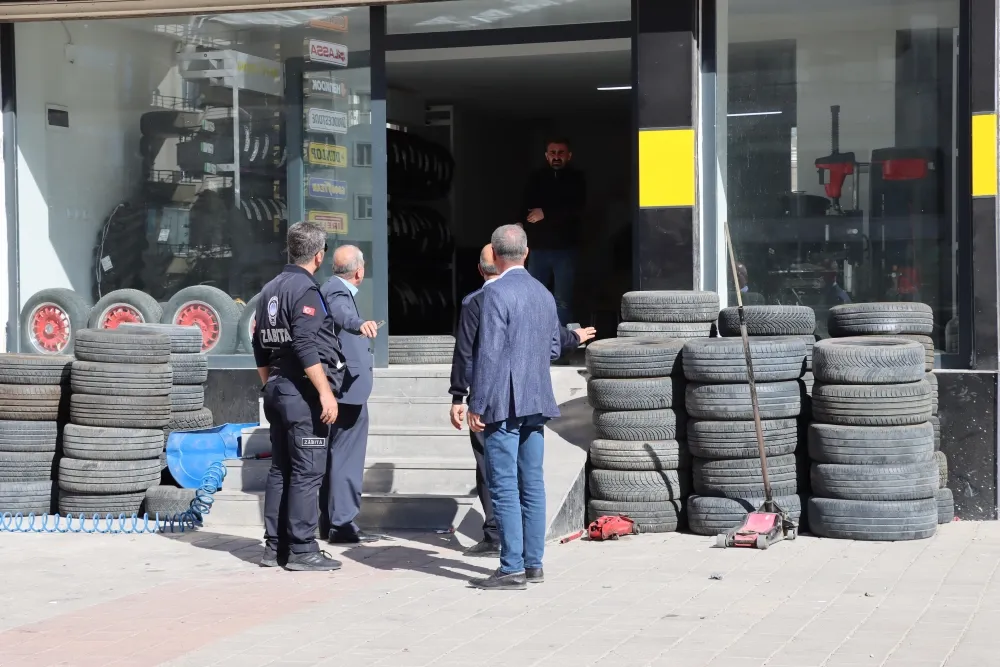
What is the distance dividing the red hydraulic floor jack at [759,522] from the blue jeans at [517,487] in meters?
1.65

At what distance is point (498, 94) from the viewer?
16.0 m

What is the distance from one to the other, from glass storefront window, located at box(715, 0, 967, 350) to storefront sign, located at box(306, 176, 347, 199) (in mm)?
3260

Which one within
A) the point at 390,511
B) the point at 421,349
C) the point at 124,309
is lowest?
the point at 390,511

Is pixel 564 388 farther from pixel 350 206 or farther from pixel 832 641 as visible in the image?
pixel 832 641

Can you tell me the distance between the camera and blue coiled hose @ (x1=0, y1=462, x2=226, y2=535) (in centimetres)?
939

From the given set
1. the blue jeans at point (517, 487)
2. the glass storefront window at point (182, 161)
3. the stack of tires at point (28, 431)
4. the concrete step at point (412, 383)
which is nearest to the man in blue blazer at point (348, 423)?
the blue jeans at point (517, 487)

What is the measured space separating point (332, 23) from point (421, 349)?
2947mm

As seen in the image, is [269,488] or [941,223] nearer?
[269,488]

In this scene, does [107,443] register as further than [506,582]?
Yes

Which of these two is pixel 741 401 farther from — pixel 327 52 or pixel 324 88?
pixel 327 52

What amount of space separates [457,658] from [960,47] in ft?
21.7

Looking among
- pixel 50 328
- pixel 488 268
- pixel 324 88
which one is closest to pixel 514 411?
pixel 488 268

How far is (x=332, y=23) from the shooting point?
1150 cm

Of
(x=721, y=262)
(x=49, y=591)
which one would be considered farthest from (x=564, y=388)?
(x=49, y=591)
